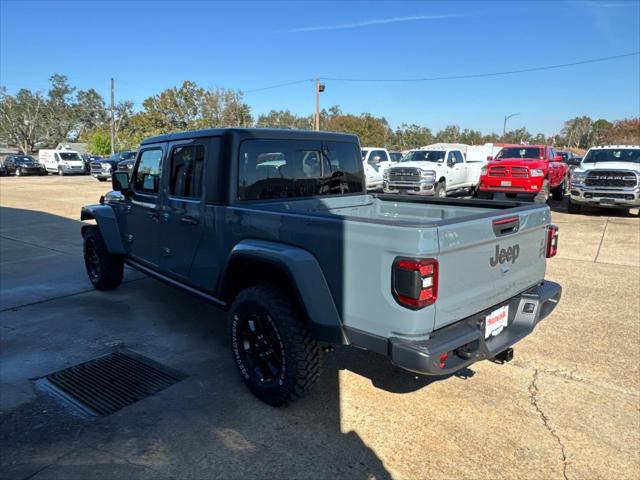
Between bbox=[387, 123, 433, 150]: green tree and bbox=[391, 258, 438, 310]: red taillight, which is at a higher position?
bbox=[387, 123, 433, 150]: green tree

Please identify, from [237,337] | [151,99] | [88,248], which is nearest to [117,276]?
[88,248]

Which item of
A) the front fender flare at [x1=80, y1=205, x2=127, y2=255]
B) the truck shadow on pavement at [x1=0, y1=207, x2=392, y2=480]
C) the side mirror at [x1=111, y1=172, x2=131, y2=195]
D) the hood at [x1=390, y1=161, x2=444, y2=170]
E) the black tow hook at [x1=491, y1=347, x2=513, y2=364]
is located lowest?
the truck shadow on pavement at [x1=0, y1=207, x2=392, y2=480]

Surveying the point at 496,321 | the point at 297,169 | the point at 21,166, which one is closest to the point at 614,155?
the point at 297,169

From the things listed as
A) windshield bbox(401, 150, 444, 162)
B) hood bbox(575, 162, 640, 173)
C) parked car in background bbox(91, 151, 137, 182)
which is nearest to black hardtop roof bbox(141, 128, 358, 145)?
hood bbox(575, 162, 640, 173)

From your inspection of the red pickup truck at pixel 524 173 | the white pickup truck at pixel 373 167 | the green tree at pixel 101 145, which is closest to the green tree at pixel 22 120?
the green tree at pixel 101 145

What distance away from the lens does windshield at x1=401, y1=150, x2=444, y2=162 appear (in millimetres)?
16203

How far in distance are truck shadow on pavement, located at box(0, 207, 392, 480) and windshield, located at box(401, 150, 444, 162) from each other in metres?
12.9

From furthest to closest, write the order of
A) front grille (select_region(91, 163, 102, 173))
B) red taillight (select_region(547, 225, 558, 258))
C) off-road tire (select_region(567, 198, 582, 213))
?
front grille (select_region(91, 163, 102, 173)) < off-road tire (select_region(567, 198, 582, 213)) < red taillight (select_region(547, 225, 558, 258))

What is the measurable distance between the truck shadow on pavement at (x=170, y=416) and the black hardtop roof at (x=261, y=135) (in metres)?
1.86

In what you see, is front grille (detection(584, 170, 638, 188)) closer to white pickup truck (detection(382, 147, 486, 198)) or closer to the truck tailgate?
white pickup truck (detection(382, 147, 486, 198))

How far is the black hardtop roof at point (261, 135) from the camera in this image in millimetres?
3496

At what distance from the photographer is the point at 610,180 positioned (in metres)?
11.9

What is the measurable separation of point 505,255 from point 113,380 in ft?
9.92

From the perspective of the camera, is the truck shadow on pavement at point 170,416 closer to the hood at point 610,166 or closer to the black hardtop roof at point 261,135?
the black hardtop roof at point 261,135
